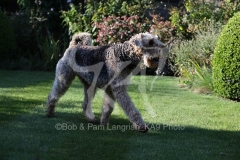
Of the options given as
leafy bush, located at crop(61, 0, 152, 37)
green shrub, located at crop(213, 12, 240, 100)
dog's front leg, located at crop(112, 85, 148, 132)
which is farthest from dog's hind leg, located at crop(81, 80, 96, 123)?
leafy bush, located at crop(61, 0, 152, 37)

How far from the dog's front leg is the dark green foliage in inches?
281

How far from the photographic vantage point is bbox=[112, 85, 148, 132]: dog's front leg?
5.54m

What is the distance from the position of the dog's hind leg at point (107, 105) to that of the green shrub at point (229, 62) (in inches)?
118

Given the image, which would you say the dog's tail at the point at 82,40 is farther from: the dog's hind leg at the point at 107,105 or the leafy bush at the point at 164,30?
the leafy bush at the point at 164,30

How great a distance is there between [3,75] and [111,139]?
19.4 ft

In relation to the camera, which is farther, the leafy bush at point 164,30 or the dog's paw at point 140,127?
the leafy bush at point 164,30

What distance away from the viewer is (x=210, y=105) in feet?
26.5

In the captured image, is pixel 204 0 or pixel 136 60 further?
pixel 204 0

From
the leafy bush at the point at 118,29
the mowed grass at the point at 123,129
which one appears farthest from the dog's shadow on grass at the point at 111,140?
the leafy bush at the point at 118,29

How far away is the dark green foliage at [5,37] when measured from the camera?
39.7 feet

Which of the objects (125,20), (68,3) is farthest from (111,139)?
(68,3)

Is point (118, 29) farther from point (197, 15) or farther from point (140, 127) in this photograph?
point (140, 127)

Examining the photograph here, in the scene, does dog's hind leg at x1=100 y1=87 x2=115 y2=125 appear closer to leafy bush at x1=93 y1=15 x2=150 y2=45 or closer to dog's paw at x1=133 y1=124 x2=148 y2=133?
dog's paw at x1=133 y1=124 x2=148 y2=133

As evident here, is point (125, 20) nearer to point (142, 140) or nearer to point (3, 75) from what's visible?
point (3, 75)
